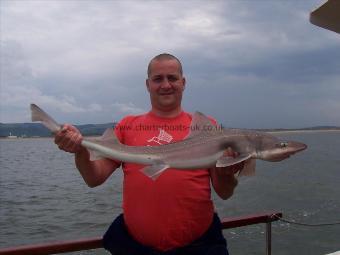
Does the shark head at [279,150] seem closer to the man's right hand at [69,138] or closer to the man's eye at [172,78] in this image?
the man's eye at [172,78]

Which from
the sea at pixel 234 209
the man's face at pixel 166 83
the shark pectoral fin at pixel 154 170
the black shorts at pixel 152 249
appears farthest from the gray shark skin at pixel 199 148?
the sea at pixel 234 209

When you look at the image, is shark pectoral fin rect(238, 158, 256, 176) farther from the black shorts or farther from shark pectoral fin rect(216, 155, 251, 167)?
the black shorts

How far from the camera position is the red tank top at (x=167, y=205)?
3820 millimetres

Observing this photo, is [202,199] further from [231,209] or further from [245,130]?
[231,209]

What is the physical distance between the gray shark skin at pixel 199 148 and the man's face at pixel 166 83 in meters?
0.33

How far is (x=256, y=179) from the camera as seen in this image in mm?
32969

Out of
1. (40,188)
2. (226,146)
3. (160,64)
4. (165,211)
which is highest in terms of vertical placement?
(160,64)

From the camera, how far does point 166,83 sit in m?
4.19

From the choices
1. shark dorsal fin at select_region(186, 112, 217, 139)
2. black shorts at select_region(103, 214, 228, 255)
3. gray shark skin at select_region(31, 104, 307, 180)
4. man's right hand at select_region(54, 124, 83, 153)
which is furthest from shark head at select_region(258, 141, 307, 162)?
man's right hand at select_region(54, 124, 83, 153)

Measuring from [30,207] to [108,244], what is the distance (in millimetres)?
22265

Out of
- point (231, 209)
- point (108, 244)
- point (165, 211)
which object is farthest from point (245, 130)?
point (231, 209)

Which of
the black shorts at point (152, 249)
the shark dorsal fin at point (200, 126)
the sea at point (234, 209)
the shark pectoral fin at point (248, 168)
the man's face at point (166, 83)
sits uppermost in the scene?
the man's face at point (166, 83)

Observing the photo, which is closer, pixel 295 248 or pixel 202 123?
pixel 202 123

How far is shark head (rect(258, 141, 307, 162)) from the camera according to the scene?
3883 mm
